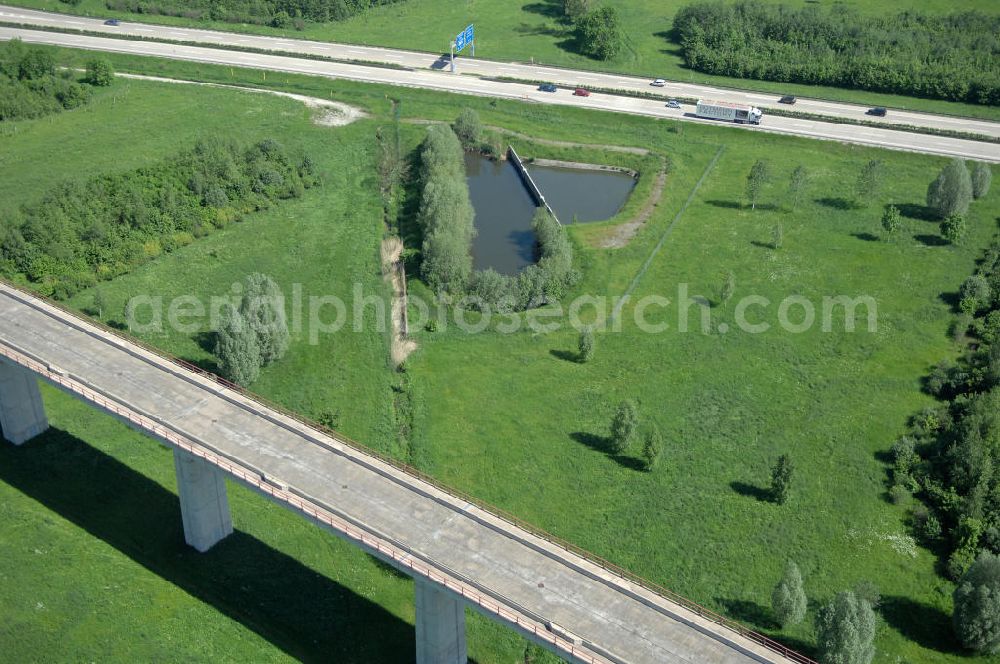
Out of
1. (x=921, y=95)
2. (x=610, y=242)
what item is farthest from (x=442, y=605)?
(x=921, y=95)

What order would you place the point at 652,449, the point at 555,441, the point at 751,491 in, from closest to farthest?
the point at 751,491
the point at 652,449
the point at 555,441

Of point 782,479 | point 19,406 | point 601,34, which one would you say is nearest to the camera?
point 782,479

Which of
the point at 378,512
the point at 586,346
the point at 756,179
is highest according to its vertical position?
the point at 756,179

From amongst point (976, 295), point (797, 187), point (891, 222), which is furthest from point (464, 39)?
point (976, 295)

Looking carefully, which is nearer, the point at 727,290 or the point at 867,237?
the point at 727,290

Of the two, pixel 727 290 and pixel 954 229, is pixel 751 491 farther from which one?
pixel 954 229

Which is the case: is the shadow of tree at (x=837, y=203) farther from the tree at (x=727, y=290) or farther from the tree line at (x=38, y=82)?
the tree line at (x=38, y=82)

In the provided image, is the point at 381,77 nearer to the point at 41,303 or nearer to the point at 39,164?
the point at 39,164
